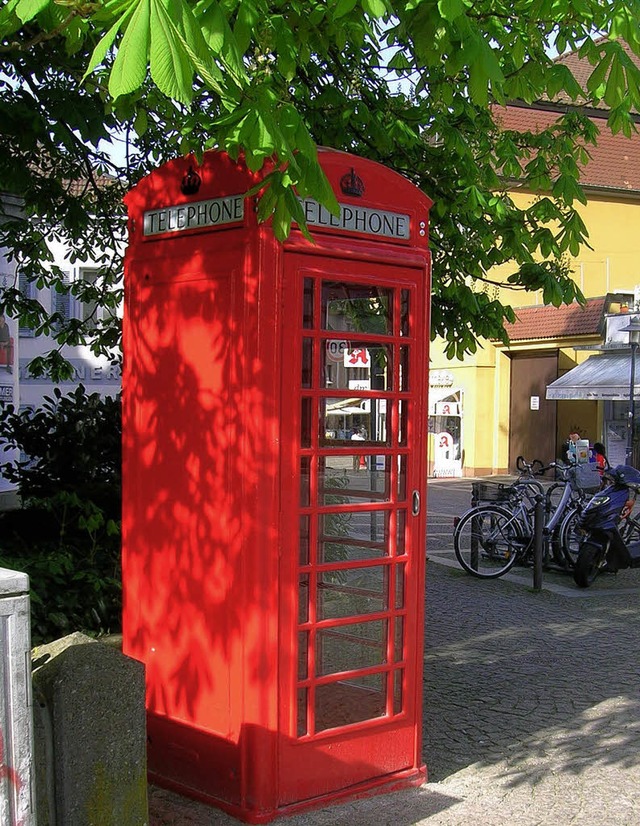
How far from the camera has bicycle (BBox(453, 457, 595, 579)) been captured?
1098cm

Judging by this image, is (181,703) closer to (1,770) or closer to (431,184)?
(1,770)

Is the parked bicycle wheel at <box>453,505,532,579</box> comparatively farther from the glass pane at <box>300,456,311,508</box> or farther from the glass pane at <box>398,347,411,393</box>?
the glass pane at <box>300,456,311,508</box>

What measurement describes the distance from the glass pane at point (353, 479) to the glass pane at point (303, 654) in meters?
0.56

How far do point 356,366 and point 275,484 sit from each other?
→ 0.67 meters

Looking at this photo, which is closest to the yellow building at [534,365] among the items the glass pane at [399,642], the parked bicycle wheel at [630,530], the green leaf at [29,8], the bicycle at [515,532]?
the parked bicycle wheel at [630,530]

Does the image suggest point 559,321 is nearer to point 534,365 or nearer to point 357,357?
point 534,365

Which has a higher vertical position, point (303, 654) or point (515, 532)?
point (303, 654)

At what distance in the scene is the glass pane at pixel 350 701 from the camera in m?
4.47

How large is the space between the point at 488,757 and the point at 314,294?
2.64 metres

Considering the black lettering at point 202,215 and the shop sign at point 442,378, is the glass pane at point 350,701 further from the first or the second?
the shop sign at point 442,378

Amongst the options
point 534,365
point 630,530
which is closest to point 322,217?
point 630,530

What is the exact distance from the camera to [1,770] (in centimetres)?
292

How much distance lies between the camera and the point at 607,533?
1068cm

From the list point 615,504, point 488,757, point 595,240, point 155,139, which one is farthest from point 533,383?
point 488,757
